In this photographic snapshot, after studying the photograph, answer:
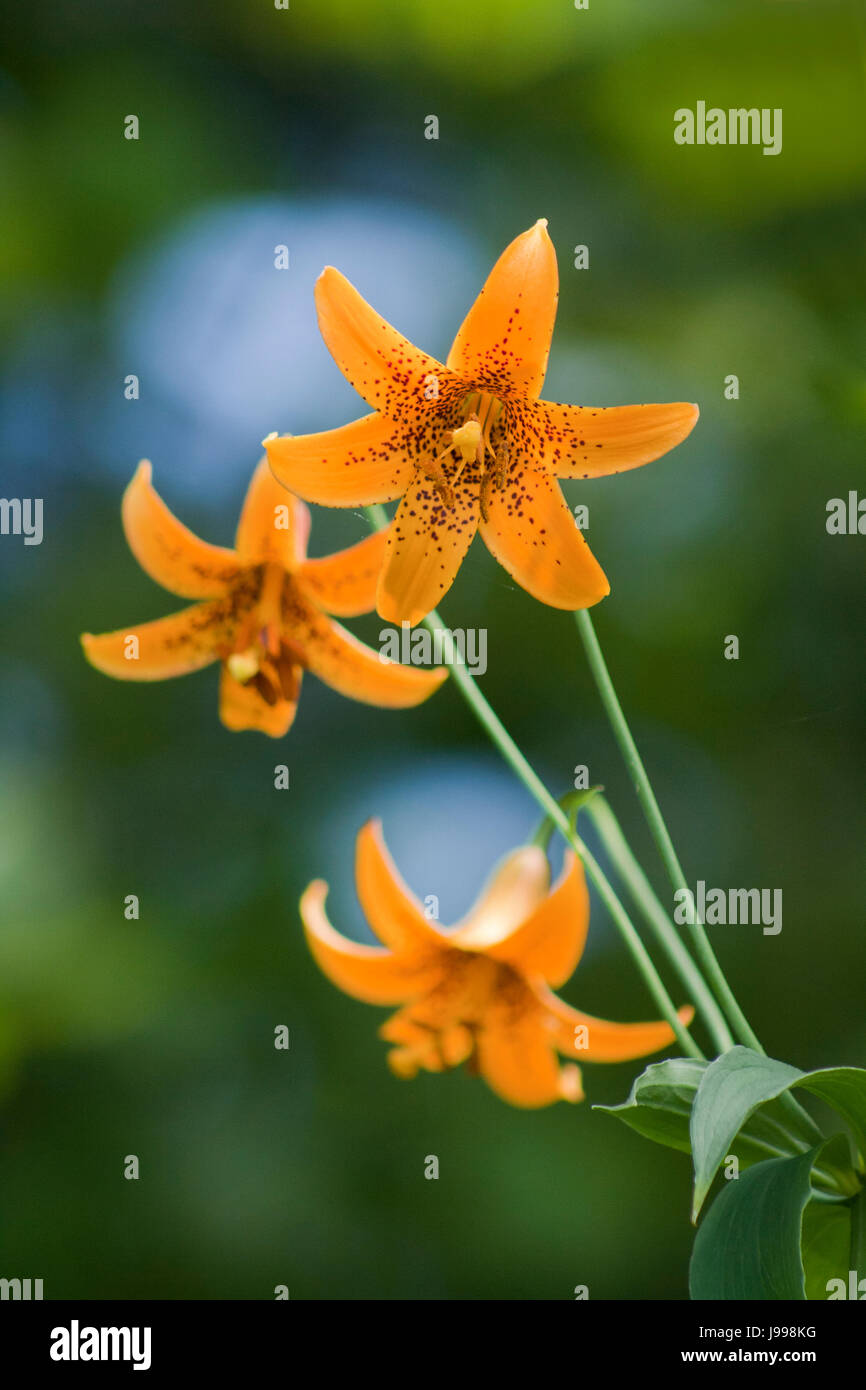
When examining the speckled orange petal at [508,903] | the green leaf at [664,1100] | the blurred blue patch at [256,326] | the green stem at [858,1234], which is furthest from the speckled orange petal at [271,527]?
the blurred blue patch at [256,326]

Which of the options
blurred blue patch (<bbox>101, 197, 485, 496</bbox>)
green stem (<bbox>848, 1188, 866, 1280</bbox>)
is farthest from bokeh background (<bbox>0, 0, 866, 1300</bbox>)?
green stem (<bbox>848, 1188, 866, 1280</bbox>)

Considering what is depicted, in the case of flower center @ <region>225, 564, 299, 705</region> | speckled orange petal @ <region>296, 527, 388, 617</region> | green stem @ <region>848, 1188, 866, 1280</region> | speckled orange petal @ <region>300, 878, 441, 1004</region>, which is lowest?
green stem @ <region>848, 1188, 866, 1280</region>

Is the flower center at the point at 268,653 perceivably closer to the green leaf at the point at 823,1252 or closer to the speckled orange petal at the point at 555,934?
the speckled orange petal at the point at 555,934

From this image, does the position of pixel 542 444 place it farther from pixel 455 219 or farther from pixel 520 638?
pixel 455 219

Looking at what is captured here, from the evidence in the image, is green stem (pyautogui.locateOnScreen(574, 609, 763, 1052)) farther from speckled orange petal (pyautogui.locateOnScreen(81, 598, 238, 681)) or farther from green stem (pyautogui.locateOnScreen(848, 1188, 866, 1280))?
speckled orange petal (pyautogui.locateOnScreen(81, 598, 238, 681))

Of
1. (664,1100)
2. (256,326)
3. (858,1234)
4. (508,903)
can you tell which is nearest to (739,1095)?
(664,1100)
